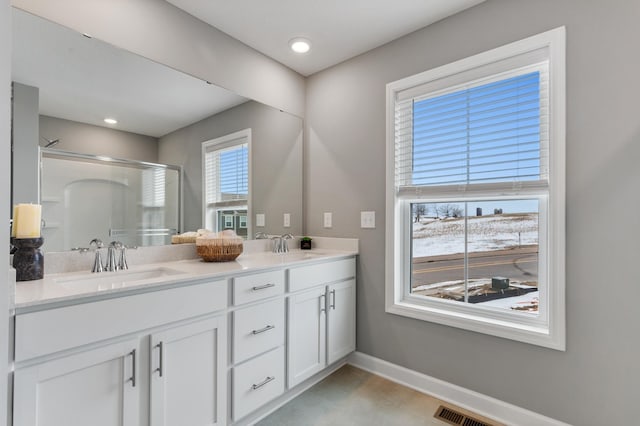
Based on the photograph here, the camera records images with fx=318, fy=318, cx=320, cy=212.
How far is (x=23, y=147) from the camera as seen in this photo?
4.73 ft

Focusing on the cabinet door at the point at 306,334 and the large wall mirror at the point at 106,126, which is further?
the cabinet door at the point at 306,334

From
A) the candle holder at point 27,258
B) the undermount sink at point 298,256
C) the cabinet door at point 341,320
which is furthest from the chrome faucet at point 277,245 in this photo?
the candle holder at point 27,258

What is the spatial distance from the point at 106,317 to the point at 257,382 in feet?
2.90

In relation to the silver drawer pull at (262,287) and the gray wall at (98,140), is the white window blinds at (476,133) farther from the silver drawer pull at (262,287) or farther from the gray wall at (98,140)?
the gray wall at (98,140)

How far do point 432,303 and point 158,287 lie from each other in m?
1.68

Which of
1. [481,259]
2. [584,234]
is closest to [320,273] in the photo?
[481,259]

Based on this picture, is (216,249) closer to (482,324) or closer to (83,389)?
(83,389)

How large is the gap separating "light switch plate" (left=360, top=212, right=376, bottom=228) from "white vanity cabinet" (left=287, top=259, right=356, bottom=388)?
0.29 metres

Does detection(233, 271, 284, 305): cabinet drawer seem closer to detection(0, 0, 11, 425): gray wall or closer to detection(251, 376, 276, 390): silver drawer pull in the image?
detection(251, 376, 276, 390): silver drawer pull

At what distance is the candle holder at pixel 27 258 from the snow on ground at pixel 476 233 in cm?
210

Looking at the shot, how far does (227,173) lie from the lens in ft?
7.50

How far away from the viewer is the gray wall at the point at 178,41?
5.14ft

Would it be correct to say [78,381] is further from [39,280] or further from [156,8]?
[156,8]

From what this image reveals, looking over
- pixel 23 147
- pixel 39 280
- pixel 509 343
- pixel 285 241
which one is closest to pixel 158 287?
pixel 39 280
